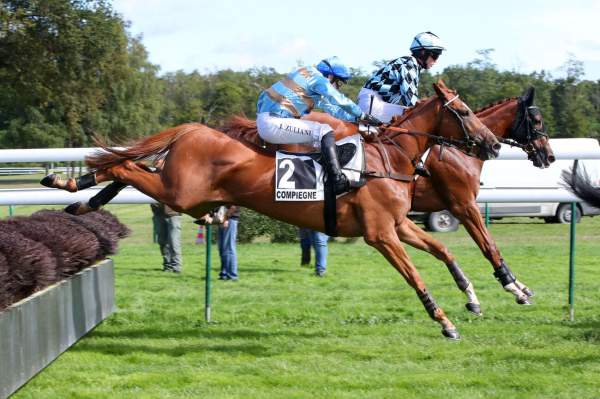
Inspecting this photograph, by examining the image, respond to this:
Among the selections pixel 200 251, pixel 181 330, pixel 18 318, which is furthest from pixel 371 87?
pixel 200 251

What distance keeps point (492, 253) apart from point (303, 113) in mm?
2120

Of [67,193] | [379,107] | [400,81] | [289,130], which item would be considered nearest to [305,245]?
[379,107]

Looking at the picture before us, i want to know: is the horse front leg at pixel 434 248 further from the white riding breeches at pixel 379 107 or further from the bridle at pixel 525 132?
the bridle at pixel 525 132

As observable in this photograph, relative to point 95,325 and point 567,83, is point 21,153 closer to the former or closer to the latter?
point 95,325

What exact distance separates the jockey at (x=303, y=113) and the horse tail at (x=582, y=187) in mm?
1527

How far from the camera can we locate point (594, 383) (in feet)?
18.0

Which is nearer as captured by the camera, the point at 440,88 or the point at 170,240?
the point at 440,88

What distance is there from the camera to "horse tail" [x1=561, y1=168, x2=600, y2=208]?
21.9ft

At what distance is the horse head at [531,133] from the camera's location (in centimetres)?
788

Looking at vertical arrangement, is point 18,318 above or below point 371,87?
below

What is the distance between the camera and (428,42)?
25.8ft

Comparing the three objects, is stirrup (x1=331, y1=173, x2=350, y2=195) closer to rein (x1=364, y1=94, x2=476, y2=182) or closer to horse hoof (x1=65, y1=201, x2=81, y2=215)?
rein (x1=364, y1=94, x2=476, y2=182)

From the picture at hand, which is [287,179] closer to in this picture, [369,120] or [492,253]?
[369,120]

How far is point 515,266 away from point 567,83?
2793 centimetres
